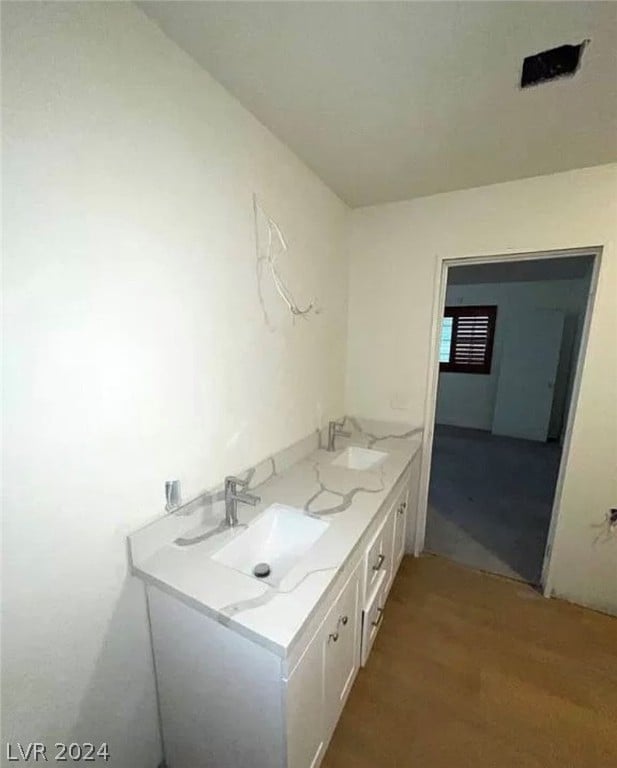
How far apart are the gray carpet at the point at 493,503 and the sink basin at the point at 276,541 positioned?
1.54 metres

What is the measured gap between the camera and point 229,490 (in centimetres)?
129

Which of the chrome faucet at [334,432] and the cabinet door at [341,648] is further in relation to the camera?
the chrome faucet at [334,432]

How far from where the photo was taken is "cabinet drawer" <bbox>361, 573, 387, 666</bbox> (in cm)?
149

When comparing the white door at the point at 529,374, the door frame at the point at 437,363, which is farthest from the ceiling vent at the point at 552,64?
the white door at the point at 529,374

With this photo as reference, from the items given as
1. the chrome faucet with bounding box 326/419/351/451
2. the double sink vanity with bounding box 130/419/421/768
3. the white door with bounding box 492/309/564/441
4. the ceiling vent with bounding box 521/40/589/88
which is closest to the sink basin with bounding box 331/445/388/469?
the chrome faucet with bounding box 326/419/351/451

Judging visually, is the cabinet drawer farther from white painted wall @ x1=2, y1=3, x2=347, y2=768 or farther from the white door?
the white door

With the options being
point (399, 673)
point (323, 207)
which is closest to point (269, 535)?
point (399, 673)

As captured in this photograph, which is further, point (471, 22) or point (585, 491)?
point (585, 491)

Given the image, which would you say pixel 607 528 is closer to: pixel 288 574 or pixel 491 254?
pixel 491 254

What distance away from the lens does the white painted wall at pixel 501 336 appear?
463 cm

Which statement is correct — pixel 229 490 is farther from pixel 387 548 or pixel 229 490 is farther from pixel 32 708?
pixel 387 548

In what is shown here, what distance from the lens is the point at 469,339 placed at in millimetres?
5336

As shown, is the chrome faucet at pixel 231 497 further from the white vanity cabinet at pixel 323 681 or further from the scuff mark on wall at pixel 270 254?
the scuff mark on wall at pixel 270 254

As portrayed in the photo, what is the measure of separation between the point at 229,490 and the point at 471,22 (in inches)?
64.6
